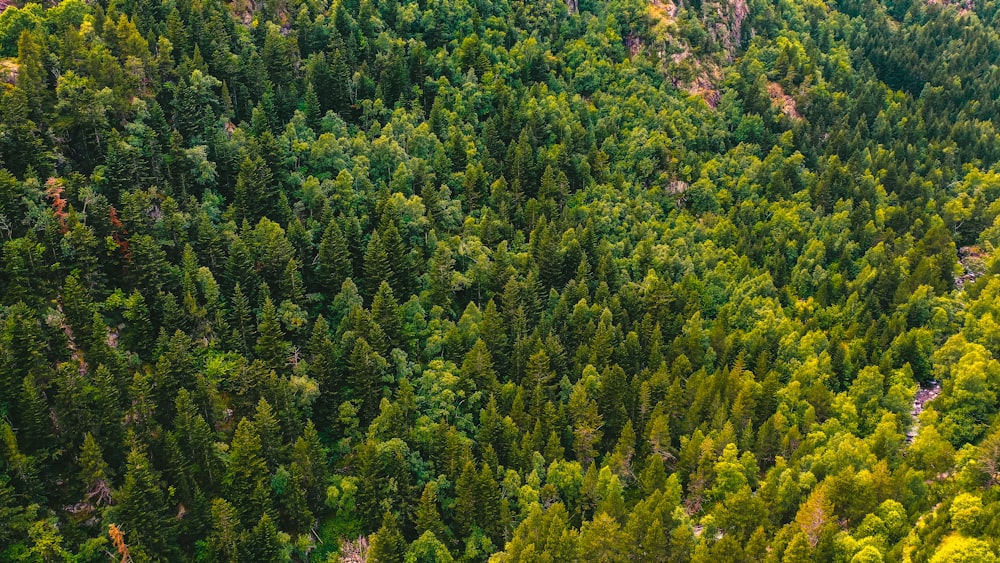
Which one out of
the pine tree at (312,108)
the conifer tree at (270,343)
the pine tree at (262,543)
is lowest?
the pine tree at (262,543)

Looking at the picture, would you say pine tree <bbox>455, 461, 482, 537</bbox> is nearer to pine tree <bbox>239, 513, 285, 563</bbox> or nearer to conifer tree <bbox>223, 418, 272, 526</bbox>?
pine tree <bbox>239, 513, 285, 563</bbox>

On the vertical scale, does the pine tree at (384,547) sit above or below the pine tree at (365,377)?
below

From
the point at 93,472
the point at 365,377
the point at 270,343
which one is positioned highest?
the point at 270,343

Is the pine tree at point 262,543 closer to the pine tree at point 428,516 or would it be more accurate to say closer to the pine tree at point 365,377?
the pine tree at point 428,516

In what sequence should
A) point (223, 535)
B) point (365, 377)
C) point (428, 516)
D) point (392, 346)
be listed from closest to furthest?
point (223, 535), point (428, 516), point (365, 377), point (392, 346)

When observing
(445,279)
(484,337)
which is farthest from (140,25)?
(484,337)

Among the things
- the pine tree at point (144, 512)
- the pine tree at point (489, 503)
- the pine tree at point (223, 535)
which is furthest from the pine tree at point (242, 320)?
the pine tree at point (489, 503)

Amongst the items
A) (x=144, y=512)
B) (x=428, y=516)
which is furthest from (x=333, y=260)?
(x=144, y=512)

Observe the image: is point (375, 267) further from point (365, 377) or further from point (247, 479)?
point (247, 479)
